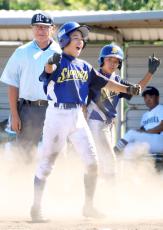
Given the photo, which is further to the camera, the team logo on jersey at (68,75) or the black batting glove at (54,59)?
the team logo on jersey at (68,75)

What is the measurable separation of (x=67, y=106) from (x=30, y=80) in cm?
114

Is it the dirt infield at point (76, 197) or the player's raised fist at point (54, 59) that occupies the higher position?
the player's raised fist at point (54, 59)

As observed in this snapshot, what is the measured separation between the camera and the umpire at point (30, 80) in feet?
31.8

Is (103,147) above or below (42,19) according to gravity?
below

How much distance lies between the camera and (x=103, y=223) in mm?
8539

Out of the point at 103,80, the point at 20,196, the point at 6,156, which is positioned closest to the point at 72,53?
the point at 103,80

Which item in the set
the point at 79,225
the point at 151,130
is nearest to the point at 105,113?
the point at 79,225

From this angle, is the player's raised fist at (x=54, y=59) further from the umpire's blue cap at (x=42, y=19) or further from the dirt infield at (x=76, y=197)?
the dirt infield at (x=76, y=197)

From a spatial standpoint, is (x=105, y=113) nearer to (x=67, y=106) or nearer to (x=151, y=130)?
(x=67, y=106)

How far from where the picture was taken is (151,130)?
1369 centimetres

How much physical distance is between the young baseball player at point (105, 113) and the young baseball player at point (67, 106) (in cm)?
84

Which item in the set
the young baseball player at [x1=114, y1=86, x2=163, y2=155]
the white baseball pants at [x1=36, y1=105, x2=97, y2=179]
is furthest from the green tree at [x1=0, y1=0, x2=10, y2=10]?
the white baseball pants at [x1=36, y1=105, x2=97, y2=179]

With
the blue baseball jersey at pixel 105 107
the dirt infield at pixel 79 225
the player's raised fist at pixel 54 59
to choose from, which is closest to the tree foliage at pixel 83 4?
the blue baseball jersey at pixel 105 107

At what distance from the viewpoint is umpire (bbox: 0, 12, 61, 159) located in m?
9.68
